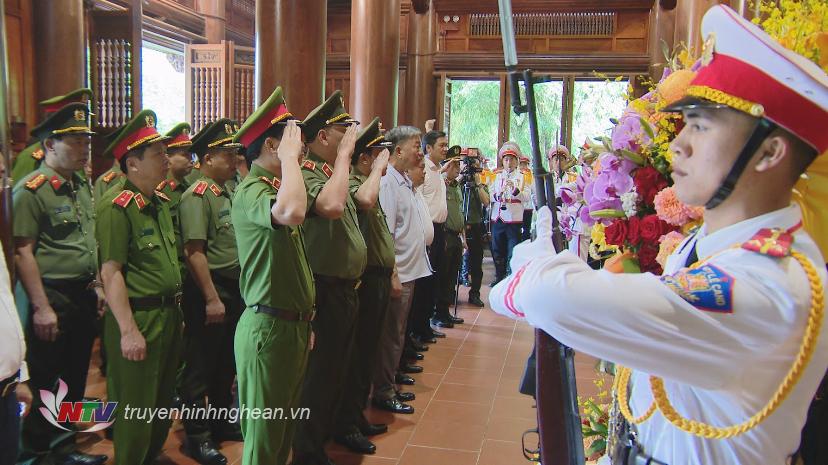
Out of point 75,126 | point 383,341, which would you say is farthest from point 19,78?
point 383,341

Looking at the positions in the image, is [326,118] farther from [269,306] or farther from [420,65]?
[420,65]

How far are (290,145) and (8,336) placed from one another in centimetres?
111

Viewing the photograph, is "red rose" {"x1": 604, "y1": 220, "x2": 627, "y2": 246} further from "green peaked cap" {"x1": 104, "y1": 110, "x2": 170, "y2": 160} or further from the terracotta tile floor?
"green peaked cap" {"x1": 104, "y1": 110, "x2": 170, "y2": 160}

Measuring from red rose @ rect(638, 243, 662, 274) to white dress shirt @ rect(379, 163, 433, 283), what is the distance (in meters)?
2.39

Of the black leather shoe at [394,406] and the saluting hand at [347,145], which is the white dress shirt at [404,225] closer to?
the black leather shoe at [394,406]

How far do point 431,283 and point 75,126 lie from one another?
116 inches

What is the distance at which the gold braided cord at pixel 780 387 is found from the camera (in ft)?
2.88

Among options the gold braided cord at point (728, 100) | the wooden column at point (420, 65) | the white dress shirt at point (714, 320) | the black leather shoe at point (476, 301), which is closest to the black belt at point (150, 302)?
the white dress shirt at point (714, 320)

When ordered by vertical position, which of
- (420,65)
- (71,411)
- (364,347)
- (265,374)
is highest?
(420,65)

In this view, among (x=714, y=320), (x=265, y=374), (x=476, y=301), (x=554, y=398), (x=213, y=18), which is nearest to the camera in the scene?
(x=714, y=320)

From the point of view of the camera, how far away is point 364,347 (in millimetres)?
3320

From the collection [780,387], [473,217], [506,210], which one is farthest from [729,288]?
[506,210]

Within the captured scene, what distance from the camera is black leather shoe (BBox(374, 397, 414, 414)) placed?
3.69 metres

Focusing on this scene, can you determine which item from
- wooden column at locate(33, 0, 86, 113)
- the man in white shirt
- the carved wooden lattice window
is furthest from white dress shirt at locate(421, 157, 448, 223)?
the carved wooden lattice window
